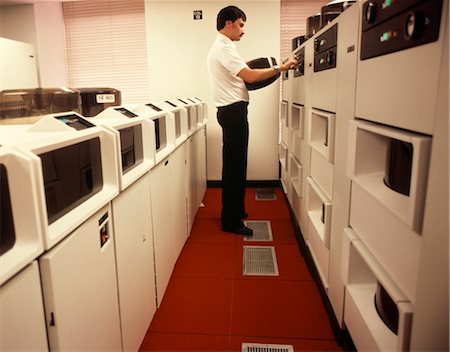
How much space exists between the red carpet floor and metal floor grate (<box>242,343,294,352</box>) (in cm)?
3

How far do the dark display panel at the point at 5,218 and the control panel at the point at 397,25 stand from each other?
3.09ft

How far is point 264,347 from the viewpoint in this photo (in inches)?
65.0

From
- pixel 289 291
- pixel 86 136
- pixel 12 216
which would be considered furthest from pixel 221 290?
pixel 12 216

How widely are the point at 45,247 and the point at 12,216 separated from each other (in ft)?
0.33

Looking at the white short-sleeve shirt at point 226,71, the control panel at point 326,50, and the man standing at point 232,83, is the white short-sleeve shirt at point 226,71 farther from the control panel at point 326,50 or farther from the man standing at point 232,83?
the control panel at point 326,50

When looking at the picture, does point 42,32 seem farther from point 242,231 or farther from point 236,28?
point 242,231

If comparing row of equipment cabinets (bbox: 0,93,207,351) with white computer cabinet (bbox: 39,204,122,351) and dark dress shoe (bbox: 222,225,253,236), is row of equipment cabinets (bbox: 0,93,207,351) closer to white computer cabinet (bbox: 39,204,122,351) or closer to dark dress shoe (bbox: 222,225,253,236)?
white computer cabinet (bbox: 39,204,122,351)

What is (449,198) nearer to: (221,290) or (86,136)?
(86,136)

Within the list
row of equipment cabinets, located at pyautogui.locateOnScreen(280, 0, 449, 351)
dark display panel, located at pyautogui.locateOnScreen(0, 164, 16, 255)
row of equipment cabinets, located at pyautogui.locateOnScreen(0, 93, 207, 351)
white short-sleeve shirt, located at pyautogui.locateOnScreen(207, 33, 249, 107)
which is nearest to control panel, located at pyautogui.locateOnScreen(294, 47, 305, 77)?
white short-sleeve shirt, located at pyautogui.locateOnScreen(207, 33, 249, 107)

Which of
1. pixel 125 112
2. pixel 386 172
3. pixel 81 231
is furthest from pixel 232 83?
pixel 81 231

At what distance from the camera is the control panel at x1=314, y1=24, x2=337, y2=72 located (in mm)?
1665

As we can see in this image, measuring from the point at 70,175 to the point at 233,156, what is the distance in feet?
6.09

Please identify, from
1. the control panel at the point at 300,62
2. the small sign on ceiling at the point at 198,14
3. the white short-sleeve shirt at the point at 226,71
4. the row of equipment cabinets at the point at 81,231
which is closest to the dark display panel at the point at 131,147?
the row of equipment cabinets at the point at 81,231

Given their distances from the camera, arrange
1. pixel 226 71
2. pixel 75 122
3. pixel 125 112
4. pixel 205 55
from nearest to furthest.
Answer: pixel 75 122 → pixel 125 112 → pixel 226 71 → pixel 205 55
